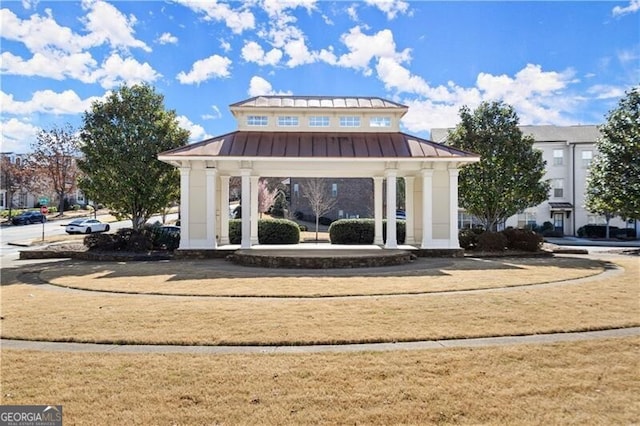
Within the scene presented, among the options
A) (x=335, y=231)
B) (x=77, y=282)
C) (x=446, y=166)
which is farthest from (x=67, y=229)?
(x=446, y=166)

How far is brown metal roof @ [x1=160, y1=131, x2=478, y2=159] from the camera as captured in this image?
684 inches

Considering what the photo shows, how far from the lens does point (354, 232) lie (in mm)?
23484

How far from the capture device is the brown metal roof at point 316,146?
17.4 m

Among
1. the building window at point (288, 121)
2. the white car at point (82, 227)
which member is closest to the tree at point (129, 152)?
the building window at point (288, 121)

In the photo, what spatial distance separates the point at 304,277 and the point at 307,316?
5.10m

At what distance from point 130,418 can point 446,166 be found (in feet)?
54.4

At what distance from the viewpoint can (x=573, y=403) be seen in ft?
13.5

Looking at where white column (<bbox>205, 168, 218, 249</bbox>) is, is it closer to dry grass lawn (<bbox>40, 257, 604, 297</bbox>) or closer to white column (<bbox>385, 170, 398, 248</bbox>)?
dry grass lawn (<bbox>40, 257, 604, 297</bbox>)

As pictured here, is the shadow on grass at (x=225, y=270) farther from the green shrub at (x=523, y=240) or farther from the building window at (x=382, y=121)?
the building window at (x=382, y=121)

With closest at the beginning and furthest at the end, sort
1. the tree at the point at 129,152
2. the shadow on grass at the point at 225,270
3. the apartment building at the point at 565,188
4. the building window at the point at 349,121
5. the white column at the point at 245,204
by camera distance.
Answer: the shadow on grass at the point at 225,270, the white column at the point at 245,204, the building window at the point at 349,121, the tree at the point at 129,152, the apartment building at the point at 565,188

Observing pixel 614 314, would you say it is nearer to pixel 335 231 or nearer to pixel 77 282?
pixel 77 282

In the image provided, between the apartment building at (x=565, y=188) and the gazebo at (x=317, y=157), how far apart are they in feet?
68.9

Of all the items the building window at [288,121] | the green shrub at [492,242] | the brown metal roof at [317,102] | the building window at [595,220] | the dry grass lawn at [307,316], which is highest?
the brown metal roof at [317,102]

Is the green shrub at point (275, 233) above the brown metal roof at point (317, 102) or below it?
below
